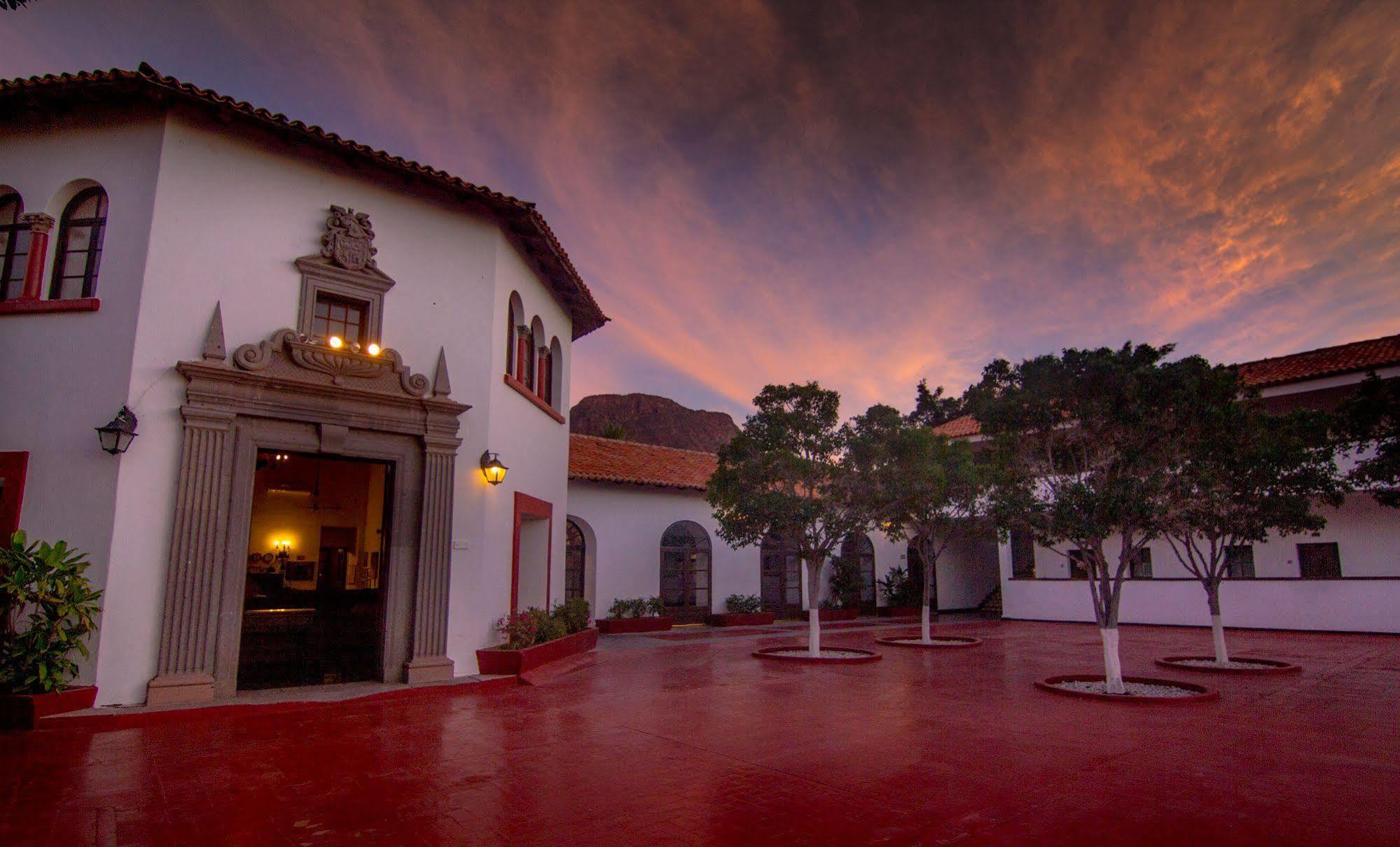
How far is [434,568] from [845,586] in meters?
16.5

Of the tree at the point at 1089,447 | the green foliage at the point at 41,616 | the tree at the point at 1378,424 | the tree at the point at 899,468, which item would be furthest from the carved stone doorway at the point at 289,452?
the tree at the point at 1378,424

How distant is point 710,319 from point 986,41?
966 cm

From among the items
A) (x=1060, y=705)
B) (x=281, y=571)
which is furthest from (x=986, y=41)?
(x=281, y=571)

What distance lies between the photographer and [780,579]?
23.3 meters

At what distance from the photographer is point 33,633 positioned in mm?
7129

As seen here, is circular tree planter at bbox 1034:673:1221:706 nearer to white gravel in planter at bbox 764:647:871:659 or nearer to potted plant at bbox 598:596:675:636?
white gravel in planter at bbox 764:647:871:659

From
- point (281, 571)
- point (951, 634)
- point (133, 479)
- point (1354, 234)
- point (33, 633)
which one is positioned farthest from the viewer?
point (951, 634)

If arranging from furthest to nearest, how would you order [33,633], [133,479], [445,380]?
1. [445,380]
2. [133,479]
3. [33,633]

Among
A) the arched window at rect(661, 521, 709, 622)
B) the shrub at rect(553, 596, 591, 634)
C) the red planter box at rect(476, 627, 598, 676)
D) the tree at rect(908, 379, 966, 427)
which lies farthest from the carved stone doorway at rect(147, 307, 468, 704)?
the tree at rect(908, 379, 966, 427)

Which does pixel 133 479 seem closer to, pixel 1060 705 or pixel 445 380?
pixel 445 380

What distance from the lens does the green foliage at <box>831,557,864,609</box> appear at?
23609mm

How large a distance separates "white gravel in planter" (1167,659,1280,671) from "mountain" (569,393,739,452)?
4834 cm

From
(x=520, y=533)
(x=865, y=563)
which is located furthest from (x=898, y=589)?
(x=520, y=533)

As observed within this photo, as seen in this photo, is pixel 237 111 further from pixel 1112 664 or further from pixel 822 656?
pixel 1112 664
